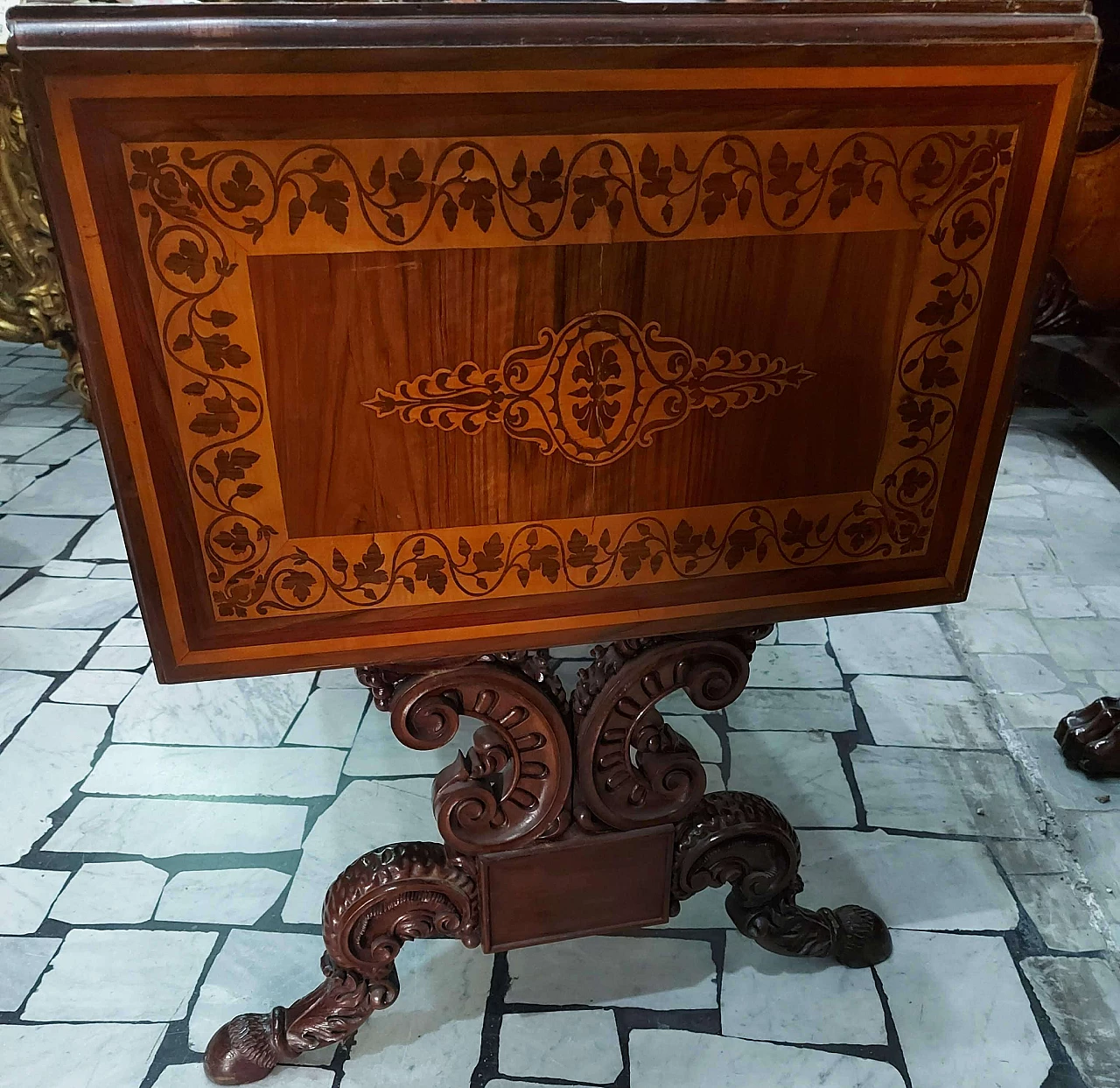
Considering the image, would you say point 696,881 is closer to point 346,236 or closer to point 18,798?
point 346,236

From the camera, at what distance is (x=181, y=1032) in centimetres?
130

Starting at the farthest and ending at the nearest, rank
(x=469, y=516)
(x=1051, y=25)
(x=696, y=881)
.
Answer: (x=696, y=881) < (x=469, y=516) < (x=1051, y=25)

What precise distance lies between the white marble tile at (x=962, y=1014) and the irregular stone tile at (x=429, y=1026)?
1.93 ft

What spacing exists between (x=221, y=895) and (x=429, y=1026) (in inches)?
16.5

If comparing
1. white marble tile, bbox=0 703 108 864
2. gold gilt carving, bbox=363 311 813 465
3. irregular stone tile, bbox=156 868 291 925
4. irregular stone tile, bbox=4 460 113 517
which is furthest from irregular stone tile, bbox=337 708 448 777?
irregular stone tile, bbox=4 460 113 517

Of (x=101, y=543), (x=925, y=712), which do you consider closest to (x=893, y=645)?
(x=925, y=712)

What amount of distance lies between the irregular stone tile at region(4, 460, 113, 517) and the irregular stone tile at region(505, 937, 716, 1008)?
6.23 ft

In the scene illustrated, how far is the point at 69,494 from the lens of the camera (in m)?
2.76

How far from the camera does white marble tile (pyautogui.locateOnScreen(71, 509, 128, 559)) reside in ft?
8.08

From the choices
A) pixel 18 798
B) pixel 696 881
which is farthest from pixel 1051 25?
pixel 18 798

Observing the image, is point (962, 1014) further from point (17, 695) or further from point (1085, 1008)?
point (17, 695)

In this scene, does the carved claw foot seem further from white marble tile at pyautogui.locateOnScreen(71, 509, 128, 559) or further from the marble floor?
white marble tile at pyautogui.locateOnScreen(71, 509, 128, 559)

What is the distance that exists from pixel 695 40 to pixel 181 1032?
53.5 inches

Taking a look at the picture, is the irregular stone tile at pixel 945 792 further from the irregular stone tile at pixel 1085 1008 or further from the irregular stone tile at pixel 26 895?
the irregular stone tile at pixel 26 895
